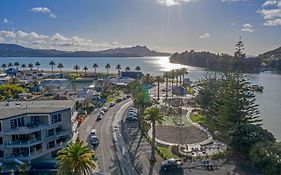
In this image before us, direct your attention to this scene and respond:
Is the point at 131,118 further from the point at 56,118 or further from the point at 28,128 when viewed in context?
the point at 28,128

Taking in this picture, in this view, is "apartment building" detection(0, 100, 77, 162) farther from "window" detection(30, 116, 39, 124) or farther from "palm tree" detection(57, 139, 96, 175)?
"palm tree" detection(57, 139, 96, 175)

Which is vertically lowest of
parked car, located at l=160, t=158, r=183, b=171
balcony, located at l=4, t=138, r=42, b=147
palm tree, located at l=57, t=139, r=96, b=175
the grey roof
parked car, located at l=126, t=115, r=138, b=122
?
parked car, located at l=160, t=158, r=183, b=171

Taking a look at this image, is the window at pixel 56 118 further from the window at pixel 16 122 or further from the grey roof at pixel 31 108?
the window at pixel 16 122

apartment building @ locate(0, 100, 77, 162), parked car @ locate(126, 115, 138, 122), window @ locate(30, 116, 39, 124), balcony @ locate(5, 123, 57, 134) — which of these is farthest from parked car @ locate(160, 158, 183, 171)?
parked car @ locate(126, 115, 138, 122)

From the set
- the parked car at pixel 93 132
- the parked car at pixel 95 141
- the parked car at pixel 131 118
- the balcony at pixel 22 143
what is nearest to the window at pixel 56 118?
the balcony at pixel 22 143

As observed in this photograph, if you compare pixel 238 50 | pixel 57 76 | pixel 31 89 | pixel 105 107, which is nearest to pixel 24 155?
pixel 105 107

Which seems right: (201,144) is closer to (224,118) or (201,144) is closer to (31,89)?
(224,118)

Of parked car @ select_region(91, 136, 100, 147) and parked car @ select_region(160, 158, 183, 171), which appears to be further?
parked car @ select_region(91, 136, 100, 147)

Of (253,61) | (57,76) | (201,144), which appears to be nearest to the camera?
(201,144)

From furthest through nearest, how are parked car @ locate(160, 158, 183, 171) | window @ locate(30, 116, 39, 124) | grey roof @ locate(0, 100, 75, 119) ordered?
1. window @ locate(30, 116, 39, 124)
2. grey roof @ locate(0, 100, 75, 119)
3. parked car @ locate(160, 158, 183, 171)

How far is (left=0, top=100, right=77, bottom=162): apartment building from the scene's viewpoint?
31.1 metres

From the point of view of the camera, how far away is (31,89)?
8125 cm

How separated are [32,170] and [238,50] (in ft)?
121

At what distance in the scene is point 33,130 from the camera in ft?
104
